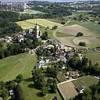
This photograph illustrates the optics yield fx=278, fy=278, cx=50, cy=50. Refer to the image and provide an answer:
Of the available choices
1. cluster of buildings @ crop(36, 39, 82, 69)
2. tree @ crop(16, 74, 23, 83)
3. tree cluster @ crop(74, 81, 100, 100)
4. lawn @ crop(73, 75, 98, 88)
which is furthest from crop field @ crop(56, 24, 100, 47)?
tree cluster @ crop(74, 81, 100, 100)

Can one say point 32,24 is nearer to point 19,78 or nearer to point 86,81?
point 19,78

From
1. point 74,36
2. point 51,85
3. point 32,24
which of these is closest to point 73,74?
point 51,85

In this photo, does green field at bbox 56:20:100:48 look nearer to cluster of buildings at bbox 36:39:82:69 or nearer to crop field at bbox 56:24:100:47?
crop field at bbox 56:24:100:47

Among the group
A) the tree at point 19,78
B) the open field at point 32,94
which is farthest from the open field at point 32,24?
the open field at point 32,94

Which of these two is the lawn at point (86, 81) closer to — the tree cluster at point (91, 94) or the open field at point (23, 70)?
the tree cluster at point (91, 94)

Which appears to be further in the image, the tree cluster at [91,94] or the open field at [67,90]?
the open field at [67,90]

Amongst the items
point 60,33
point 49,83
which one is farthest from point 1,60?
point 60,33

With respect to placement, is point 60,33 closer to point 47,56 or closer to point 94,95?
point 47,56
